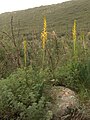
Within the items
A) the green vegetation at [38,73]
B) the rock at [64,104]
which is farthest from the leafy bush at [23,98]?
the rock at [64,104]

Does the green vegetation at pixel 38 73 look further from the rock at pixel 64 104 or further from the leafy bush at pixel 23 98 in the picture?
the rock at pixel 64 104

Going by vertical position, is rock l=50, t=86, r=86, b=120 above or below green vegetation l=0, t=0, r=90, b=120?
below

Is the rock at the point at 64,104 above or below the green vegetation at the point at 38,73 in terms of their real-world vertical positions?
below

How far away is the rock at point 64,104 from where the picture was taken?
537 centimetres

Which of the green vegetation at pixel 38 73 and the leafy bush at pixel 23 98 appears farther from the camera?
the green vegetation at pixel 38 73

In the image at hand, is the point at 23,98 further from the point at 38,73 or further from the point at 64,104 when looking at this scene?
the point at 38,73

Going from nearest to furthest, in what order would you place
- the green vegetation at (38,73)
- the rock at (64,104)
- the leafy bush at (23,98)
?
the leafy bush at (23,98), the green vegetation at (38,73), the rock at (64,104)

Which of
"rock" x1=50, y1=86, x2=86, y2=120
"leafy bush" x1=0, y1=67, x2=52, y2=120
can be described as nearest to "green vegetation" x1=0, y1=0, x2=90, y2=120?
"leafy bush" x1=0, y1=67, x2=52, y2=120

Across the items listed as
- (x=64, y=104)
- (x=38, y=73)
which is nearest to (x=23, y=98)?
(x=64, y=104)

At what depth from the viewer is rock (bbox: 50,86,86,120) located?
537cm

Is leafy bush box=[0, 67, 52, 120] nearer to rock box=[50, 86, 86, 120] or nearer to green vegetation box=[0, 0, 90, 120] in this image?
green vegetation box=[0, 0, 90, 120]

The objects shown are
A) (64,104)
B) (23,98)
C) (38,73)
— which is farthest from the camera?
(38,73)

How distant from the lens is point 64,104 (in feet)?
18.0

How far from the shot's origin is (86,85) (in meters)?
6.11
